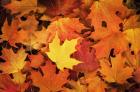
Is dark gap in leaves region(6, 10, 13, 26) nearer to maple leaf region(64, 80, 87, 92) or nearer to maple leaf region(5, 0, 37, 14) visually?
maple leaf region(5, 0, 37, 14)

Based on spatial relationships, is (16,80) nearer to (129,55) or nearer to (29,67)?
(29,67)

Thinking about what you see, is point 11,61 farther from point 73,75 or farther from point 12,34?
point 73,75

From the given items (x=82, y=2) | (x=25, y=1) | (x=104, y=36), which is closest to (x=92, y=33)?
(x=104, y=36)

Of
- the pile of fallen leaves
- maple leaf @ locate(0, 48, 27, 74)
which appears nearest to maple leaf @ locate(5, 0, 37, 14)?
the pile of fallen leaves

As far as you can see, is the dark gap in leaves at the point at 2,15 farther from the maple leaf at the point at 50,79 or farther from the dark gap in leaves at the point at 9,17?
the maple leaf at the point at 50,79

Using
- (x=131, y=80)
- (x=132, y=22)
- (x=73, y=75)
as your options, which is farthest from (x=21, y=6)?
(x=131, y=80)

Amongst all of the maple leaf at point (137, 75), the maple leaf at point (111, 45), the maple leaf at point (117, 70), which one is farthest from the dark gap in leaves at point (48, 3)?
the maple leaf at point (137, 75)
